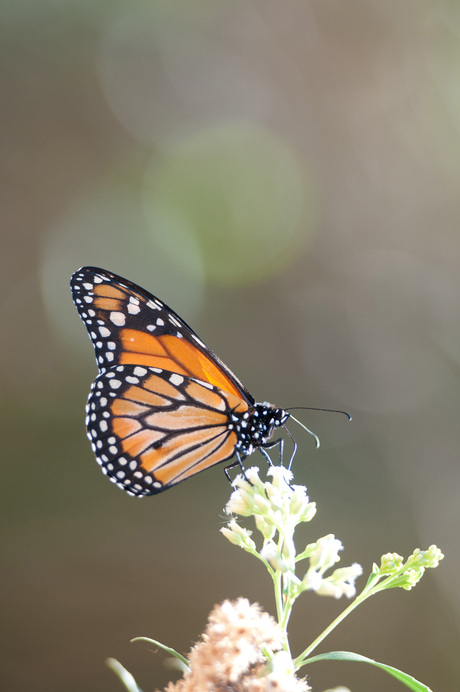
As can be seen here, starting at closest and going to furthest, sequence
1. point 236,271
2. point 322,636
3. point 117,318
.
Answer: point 322,636 < point 117,318 < point 236,271

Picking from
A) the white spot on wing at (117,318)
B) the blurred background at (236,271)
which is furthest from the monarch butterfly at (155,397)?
the blurred background at (236,271)

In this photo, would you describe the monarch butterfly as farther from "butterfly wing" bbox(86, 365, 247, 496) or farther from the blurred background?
the blurred background

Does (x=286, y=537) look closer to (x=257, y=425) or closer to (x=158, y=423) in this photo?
(x=257, y=425)

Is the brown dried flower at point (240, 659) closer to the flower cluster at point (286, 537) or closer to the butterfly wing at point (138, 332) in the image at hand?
the flower cluster at point (286, 537)

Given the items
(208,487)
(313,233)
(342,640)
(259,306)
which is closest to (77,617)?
(208,487)

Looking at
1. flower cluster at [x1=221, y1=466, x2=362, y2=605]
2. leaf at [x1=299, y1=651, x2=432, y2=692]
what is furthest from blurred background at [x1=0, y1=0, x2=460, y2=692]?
leaf at [x1=299, y1=651, x2=432, y2=692]

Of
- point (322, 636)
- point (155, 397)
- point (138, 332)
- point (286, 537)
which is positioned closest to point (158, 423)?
point (155, 397)
